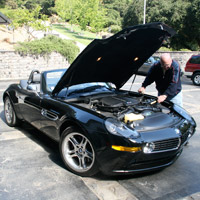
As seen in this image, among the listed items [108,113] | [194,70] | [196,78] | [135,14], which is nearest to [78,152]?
[108,113]

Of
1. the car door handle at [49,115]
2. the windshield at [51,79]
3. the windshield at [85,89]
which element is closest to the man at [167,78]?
the windshield at [85,89]

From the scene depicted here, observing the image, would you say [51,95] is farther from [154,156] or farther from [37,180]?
[154,156]

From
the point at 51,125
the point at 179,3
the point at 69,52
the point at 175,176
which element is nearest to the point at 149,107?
the point at 175,176

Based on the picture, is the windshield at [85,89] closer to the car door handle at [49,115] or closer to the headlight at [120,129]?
the car door handle at [49,115]

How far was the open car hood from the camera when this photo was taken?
146 inches

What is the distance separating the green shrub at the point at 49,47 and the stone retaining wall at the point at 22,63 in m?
0.32

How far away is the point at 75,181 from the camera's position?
135 inches

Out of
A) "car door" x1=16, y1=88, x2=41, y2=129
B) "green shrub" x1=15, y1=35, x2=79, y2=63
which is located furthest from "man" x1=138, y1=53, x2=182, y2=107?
"green shrub" x1=15, y1=35, x2=79, y2=63

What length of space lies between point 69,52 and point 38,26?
10.4 meters

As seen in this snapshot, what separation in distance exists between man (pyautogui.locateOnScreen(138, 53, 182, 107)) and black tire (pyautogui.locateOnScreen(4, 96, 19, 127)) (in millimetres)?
2703

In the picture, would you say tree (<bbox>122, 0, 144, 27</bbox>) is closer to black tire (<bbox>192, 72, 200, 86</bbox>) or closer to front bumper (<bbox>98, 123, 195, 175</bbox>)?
black tire (<bbox>192, 72, 200, 86</bbox>)

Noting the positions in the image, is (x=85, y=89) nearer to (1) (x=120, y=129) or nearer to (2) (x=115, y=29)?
(1) (x=120, y=129)

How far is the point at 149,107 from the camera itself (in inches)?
165

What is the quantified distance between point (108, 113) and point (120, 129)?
2.29 ft
